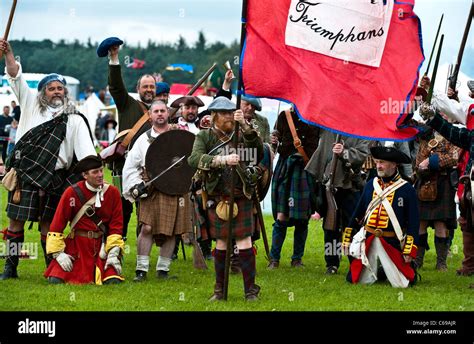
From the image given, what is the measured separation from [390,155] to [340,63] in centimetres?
182

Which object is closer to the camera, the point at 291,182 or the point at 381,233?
the point at 381,233

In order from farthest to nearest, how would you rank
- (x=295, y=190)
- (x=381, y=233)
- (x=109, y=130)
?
(x=109, y=130) → (x=295, y=190) → (x=381, y=233)

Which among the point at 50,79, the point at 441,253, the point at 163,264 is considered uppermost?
the point at 50,79

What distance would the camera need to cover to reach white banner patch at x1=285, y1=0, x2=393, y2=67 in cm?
860

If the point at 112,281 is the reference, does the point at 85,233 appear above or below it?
above

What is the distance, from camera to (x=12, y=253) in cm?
1041

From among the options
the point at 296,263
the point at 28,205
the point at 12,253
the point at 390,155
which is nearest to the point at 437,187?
the point at 390,155

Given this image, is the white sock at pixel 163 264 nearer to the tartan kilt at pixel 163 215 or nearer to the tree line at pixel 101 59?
the tartan kilt at pixel 163 215

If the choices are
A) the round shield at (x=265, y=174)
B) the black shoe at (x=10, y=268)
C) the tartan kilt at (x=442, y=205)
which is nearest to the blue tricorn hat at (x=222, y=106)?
the round shield at (x=265, y=174)

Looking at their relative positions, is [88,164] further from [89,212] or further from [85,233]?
[85,233]

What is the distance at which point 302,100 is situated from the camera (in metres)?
8.73

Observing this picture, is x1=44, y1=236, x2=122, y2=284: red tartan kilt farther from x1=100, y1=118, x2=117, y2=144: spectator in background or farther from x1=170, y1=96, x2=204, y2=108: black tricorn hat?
x1=100, y1=118, x2=117, y2=144: spectator in background

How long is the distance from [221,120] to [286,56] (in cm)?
83

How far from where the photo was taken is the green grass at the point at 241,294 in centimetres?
885
